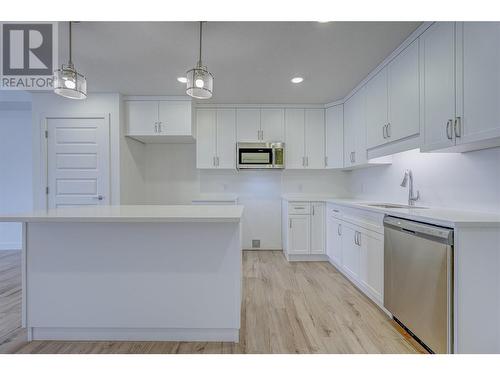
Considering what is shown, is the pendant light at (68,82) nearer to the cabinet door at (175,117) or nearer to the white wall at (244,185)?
the cabinet door at (175,117)

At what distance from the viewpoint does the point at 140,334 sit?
5.86 feet

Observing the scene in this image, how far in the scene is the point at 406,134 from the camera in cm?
228

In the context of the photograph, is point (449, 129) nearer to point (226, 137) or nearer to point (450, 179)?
point (450, 179)

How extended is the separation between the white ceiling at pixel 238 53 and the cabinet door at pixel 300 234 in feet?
5.98

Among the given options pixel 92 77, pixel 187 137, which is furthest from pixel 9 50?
pixel 187 137

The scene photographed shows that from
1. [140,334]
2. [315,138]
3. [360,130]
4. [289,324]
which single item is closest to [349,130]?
[360,130]

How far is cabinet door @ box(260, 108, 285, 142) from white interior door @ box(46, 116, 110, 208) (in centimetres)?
230

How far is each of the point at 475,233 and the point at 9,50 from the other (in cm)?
398

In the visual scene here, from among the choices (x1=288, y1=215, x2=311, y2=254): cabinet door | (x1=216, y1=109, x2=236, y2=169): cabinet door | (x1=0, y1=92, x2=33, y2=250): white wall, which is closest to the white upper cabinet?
(x1=288, y1=215, x2=311, y2=254): cabinet door

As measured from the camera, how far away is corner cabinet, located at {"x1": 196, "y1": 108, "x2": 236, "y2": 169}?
4066 mm

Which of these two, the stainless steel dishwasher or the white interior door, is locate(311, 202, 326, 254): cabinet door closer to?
the stainless steel dishwasher

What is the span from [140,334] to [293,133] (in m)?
3.36

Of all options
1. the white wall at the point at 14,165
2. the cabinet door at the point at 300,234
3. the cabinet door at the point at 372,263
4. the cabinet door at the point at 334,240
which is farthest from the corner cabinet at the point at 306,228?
the white wall at the point at 14,165

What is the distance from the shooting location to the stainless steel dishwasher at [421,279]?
1.52 m
